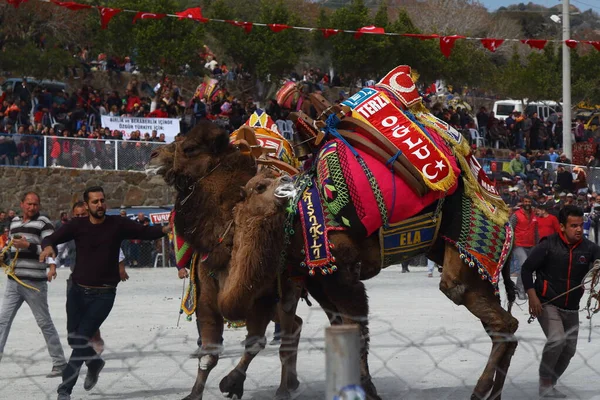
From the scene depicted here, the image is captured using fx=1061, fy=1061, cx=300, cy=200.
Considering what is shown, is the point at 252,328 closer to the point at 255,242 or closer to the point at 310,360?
the point at 255,242

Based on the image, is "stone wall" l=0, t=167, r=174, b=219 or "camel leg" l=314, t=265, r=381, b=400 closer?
"camel leg" l=314, t=265, r=381, b=400

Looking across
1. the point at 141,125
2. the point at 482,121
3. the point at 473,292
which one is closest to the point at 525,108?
the point at 482,121

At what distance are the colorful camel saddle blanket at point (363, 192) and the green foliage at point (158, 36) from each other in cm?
2768

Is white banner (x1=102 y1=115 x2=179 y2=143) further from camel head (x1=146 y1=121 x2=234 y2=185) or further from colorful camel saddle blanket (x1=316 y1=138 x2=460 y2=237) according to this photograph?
colorful camel saddle blanket (x1=316 y1=138 x2=460 y2=237)

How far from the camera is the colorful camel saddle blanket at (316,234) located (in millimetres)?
7617

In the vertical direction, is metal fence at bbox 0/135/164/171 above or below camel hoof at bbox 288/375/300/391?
above

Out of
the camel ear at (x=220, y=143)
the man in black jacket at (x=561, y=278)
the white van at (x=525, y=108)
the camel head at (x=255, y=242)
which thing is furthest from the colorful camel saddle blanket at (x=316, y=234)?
the white van at (x=525, y=108)

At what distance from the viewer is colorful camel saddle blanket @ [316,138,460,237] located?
7633mm

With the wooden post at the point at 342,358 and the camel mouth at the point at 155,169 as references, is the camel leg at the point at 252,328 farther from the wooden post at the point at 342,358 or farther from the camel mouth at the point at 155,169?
the wooden post at the point at 342,358

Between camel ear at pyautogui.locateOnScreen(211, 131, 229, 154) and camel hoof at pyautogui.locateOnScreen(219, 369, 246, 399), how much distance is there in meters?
1.65

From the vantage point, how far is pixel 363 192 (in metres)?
7.65

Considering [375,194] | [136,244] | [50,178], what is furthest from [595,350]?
[50,178]

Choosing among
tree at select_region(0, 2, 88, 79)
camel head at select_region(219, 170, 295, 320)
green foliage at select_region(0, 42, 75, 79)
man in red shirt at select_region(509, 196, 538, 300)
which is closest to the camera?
camel head at select_region(219, 170, 295, 320)

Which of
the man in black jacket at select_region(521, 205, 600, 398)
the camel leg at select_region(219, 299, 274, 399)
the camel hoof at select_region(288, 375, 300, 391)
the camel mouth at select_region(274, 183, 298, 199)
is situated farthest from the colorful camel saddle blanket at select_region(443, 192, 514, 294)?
the camel hoof at select_region(288, 375, 300, 391)
